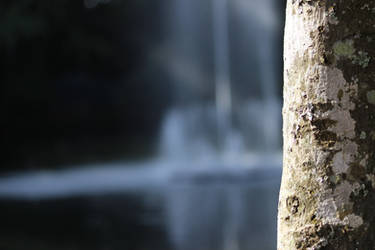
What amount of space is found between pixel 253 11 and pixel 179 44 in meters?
2.32

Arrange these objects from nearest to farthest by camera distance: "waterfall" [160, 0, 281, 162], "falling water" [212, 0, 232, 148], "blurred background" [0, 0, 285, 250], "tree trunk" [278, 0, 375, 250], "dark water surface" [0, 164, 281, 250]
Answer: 1. "tree trunk" [278, 0, 375, 250]
2. "dark water surface" [0, 164, 281, 250]
3. "blurred background" [0, 0, 285, 250]
4. "waterfall" [160, 0, 281, 162]
5. "falling water" [212, 0, 232, 148]

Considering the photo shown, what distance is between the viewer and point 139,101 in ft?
66.5

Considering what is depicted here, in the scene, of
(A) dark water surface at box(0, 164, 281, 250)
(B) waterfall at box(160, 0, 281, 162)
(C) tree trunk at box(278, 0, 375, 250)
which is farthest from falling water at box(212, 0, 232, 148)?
(C) tree trunk at box(278, 0, 375, 250)

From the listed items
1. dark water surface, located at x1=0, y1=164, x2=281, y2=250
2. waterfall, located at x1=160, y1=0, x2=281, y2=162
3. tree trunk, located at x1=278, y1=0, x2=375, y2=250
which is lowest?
dark water surface, located at x1=0, y1=164, x2=281, y2=250

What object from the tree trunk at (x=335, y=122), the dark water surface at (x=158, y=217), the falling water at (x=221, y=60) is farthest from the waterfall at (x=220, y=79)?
the tree trunk at (x=335, y=122)

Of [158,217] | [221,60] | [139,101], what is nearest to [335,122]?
[158,217]

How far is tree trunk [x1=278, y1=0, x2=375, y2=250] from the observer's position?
1312 mm

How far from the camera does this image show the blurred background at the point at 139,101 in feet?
40.4

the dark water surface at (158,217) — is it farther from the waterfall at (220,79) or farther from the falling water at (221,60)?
the falling water at (221,60)

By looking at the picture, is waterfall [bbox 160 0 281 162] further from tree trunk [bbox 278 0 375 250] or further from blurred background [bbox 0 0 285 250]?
tree trunk [bbox 278 0 375 250]

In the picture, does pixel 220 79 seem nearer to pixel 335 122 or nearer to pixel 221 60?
pixel 221 60

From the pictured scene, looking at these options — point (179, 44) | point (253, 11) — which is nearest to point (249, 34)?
point (253, 11)

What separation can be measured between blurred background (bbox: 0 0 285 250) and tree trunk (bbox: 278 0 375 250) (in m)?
8.99

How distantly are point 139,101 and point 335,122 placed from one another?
62.5ft
